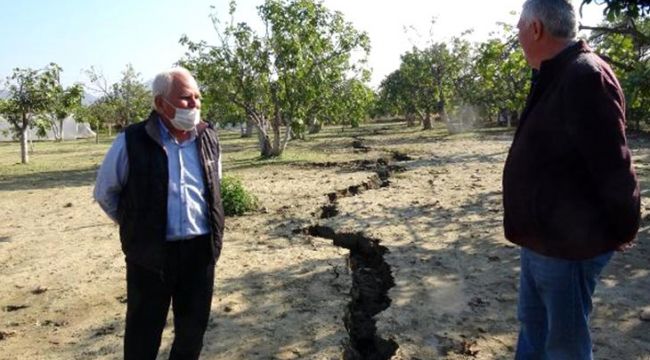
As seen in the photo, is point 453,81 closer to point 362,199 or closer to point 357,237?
point 362,199

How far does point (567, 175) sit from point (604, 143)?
16 centimetres

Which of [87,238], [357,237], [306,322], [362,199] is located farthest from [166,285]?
[362,199]

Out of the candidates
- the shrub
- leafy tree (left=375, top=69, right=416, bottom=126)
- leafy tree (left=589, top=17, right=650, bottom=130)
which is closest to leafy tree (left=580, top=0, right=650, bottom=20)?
leafy tree (left=589, top=17, right=650, bottom=130)

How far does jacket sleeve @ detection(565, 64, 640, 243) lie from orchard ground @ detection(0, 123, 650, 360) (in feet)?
5.81

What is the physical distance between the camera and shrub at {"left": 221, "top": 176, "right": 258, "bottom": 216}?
25.2ft

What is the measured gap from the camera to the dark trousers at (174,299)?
2.58 meters

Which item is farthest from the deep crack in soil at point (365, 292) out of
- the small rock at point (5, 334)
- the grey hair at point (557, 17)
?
the small rock at point (5, 334)

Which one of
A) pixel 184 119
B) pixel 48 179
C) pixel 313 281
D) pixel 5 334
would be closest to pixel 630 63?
pixel 313 281

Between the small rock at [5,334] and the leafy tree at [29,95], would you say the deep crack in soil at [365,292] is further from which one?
the leafy tree at [29,95]

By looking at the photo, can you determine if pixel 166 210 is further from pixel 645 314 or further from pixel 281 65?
pixel 281 65

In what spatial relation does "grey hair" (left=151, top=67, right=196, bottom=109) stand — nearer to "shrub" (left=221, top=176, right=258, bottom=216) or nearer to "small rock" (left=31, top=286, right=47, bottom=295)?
"small rock" (left=31, top=286, right=47, bottom=295)

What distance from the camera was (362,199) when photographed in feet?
28.3

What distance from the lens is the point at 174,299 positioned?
2.75 metres

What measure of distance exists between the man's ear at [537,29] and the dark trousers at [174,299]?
1726 millimetres
